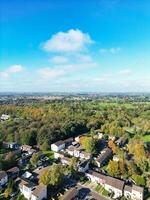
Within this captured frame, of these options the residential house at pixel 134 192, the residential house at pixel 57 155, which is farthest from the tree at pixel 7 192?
the residential house at pixel 134 192

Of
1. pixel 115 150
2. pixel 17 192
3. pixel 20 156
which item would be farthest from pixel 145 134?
pixel 17 192

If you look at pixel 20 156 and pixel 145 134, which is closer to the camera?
pixel 20 156

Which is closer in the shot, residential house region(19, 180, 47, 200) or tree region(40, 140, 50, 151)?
residential house region(19, 180, 47, 200)

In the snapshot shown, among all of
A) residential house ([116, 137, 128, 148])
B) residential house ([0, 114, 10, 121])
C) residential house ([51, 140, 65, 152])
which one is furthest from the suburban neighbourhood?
residential house ([0, 114, 10, 121])

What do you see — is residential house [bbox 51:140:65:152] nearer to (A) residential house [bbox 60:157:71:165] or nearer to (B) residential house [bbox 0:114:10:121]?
(A) residential house [bbox 60:157:71:165]

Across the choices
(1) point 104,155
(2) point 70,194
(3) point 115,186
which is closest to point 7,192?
(2) point 70,194

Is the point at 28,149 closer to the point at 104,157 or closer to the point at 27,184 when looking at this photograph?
the point at 104,157

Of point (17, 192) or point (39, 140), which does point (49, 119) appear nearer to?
point (39, 140)
